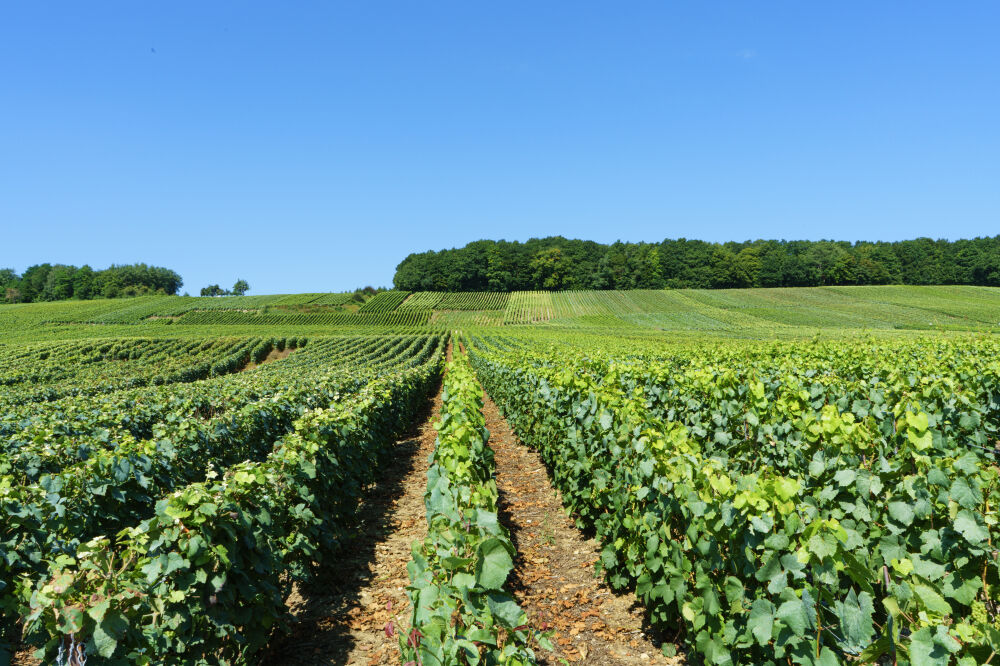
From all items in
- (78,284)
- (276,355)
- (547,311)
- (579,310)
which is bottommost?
(276,355)

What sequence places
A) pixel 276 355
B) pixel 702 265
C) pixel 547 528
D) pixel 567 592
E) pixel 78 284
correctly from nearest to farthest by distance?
pixel 567 592
pixel 547 528
pixel 276 355
pixel 702 265
pixel 78 284

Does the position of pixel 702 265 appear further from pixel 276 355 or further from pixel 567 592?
pixel 567 592

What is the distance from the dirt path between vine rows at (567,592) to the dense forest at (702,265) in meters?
105

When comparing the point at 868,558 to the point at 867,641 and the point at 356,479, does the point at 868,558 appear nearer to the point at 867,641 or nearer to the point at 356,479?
the point at 867,641

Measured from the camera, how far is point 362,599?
556 centimetres

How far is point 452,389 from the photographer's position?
888 cm

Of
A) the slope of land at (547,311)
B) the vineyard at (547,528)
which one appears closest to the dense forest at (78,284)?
the slope of land at (547,311)

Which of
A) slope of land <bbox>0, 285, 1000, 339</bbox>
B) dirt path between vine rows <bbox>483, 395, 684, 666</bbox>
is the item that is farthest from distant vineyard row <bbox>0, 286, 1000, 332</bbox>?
dirt path between vine rows <bbox>483, 395, 684, 666</bbox>

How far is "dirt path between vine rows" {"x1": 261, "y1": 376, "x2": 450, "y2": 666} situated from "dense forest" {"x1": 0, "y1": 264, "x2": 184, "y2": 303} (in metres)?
144

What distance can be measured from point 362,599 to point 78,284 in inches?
6127

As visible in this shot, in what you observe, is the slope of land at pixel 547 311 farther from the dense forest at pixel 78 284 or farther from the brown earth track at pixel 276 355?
the dense forest at pixel 78 284

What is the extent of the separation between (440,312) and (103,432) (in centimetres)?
8104

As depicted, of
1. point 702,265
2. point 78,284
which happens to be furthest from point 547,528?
point 78,284

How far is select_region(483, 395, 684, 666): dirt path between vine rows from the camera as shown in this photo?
4488mm
